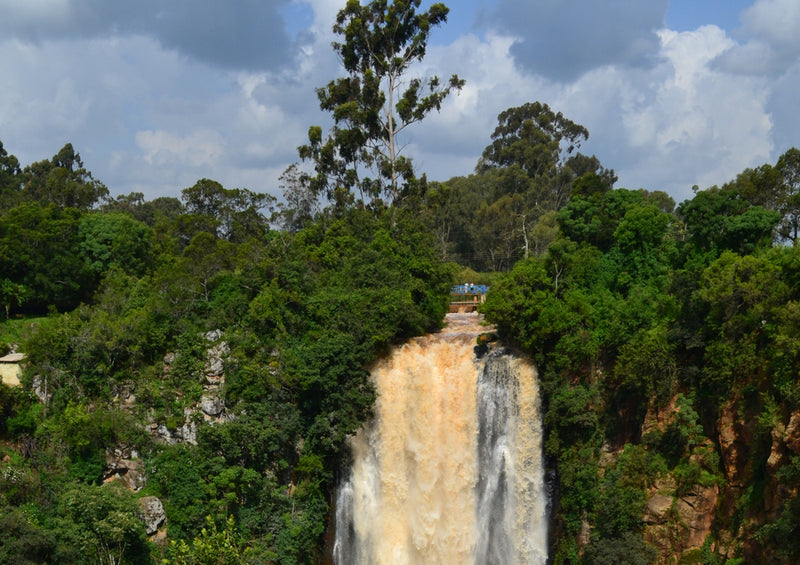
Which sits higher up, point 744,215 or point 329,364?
point 744,215

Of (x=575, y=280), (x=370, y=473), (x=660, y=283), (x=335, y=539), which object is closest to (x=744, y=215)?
(x=660, y=283)

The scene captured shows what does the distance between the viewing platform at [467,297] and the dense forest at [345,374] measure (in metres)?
4.93

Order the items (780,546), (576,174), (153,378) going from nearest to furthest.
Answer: (780,546), (153,378), (576,174)

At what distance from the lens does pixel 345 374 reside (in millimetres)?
27000

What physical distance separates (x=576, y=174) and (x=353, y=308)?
53.5 metres

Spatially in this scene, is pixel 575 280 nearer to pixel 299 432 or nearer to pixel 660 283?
pixel 660 283

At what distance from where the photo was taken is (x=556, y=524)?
25.0 meters

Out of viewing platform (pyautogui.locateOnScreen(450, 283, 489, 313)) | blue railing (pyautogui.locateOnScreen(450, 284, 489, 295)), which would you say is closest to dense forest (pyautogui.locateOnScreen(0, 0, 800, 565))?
viewing platform (pyautogui.locateOnScreen(450, 283, 489, 313))

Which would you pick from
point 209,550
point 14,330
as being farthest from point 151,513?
point 14,330

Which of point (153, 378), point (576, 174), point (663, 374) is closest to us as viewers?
point (663, 374)

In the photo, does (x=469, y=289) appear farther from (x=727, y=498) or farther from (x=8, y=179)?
(x=8, y=179)

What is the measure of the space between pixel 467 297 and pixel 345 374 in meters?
14.9

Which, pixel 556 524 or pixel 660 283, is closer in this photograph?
pixel 556 524

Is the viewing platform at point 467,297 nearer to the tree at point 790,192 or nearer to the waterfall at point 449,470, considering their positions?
the waterfall at point 449,470
